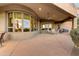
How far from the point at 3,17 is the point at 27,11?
79.2 inches

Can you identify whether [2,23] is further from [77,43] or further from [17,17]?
[77,43]

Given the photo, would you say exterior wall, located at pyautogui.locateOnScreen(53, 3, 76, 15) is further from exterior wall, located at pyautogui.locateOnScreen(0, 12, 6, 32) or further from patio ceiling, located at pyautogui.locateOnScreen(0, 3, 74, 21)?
exterior wall, located at pyautogui.locateOnScreen(0, 12, 6, 32)

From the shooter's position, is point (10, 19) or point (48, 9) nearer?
point (10, 19)

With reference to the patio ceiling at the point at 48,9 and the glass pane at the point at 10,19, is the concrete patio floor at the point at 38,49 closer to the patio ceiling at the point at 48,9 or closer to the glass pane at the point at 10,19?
the patio ceiling at the point at 48,9

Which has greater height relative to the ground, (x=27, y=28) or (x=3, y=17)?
(x=3, y=17)

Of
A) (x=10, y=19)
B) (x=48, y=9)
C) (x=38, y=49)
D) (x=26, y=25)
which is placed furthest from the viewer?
(x=26, y=25)

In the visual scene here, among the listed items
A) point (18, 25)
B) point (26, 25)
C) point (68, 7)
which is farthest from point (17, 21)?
point (68, 7)

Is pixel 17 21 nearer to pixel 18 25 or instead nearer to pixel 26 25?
pixel 18 25

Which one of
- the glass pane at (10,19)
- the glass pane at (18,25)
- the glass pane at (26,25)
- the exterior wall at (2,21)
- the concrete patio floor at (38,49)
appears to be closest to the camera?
the concrete patio floor at (38,49)

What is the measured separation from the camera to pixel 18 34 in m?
12.4

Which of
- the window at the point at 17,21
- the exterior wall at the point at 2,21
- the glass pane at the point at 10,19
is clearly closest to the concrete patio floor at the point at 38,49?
the exterior wall at the point at 2,21

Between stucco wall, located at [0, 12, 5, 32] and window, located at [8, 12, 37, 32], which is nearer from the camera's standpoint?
stucco wall, located at [0, 12, 5, 32]

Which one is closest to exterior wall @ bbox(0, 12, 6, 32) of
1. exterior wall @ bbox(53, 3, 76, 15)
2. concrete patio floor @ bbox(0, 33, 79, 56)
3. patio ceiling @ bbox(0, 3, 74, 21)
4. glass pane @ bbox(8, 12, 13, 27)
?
glass pane @ bbox(8, 12, 13, 27)

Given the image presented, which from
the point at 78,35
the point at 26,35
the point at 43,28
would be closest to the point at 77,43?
the point at 78,35
